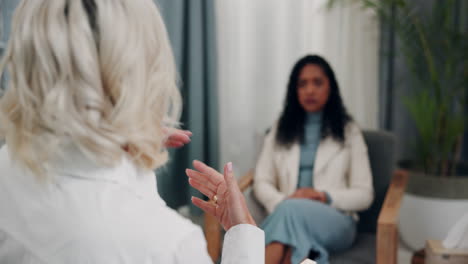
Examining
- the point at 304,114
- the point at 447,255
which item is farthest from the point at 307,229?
the point at 304,114

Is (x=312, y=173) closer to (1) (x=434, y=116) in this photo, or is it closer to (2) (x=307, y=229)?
(2) (x=307, y=229)

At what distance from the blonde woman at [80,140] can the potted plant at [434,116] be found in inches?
78.0

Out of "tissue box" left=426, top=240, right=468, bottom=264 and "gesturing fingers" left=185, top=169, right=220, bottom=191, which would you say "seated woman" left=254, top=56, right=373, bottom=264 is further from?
"gesturing fingers" left=185, top=169, right=220, bottom=191

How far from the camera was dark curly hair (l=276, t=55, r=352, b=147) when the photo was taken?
84.1 inches

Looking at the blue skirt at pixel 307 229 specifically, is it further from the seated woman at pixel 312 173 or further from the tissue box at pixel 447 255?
the tissue box at pixel 447 255

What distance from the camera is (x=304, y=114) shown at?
2234 millimetres

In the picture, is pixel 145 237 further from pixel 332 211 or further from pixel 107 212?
pixel 332 211

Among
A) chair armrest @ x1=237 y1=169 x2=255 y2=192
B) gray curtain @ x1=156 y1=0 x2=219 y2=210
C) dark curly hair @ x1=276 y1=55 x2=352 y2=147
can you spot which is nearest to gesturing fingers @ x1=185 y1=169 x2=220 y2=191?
chair armrest @ x1=237 y1=169 x2=255 y2=192

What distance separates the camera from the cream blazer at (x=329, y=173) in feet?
6.42

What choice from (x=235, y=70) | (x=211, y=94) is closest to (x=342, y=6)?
(x=235, y=70)

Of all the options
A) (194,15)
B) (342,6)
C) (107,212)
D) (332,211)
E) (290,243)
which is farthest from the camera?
(342,6)

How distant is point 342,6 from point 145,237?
7.66 feet

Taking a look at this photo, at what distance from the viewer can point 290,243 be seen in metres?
1.72

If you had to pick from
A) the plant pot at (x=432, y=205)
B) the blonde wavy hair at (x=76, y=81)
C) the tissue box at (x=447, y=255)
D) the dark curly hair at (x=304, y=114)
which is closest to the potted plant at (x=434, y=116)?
the plant pot at (x=432, y=205)
